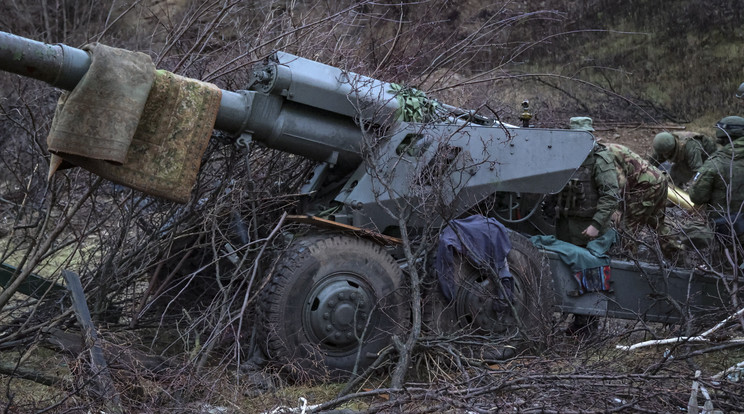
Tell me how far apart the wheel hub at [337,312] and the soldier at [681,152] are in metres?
6.01

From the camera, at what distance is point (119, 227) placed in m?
6.58

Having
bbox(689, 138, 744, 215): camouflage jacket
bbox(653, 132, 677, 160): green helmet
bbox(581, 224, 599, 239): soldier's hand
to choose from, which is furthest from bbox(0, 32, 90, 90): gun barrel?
bbox(653, 132, 677, 160): green helmet

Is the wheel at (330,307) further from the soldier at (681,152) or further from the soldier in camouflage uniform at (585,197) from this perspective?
the soldier at (681,152)

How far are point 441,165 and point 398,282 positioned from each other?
840 millimetres

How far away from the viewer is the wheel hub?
5.83 m

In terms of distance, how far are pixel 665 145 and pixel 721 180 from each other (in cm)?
344

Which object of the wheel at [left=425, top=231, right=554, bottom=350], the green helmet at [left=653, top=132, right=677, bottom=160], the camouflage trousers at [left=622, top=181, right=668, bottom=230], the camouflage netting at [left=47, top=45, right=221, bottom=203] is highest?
the green helmet at [left=653, top=132, right=677, bottom=160]

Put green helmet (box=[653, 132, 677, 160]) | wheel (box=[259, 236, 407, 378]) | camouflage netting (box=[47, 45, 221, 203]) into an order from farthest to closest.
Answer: green helmet (box=[653, 132, 677, 160]) → wheel (box=[259, 236, 407, 378]) → camouflage netting (box=[47, 45, 221, 203])

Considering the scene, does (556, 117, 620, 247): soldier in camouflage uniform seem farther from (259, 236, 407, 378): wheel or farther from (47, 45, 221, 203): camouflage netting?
(47, 45, 221, 203): camouflage netting

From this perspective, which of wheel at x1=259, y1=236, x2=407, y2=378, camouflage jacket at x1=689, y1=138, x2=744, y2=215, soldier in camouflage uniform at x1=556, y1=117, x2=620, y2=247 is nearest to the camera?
wheel at x1=259, y1=236, x2=407, y2=378

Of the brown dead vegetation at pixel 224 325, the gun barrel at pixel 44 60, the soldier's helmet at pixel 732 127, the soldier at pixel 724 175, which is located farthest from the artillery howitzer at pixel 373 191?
the soldier's helmet at pixel 732 127

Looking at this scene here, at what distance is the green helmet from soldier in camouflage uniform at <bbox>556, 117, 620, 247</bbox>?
3.44 meters

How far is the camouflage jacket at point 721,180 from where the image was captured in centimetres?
746

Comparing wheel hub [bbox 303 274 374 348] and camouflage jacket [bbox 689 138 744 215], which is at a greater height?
camouflage jacket [bbox 689 138 744 215]
